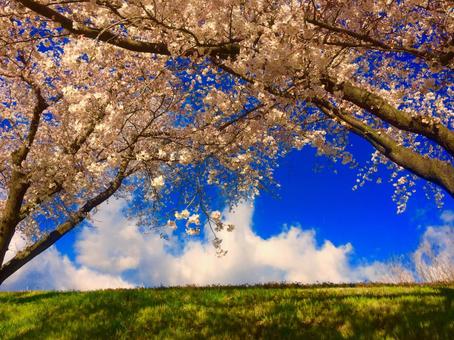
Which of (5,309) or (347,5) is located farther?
(5,309)

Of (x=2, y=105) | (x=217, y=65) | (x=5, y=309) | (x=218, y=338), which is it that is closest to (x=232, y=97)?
(x=217, y=65)

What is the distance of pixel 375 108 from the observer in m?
6.45

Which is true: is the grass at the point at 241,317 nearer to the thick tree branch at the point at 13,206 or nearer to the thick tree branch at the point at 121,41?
the thick tree branch at the point at 13,206

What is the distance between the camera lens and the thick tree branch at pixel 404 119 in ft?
20.9

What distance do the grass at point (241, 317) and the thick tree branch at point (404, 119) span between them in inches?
114

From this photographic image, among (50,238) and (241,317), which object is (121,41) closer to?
(241,317)

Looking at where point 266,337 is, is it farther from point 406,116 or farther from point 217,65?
point 217,65

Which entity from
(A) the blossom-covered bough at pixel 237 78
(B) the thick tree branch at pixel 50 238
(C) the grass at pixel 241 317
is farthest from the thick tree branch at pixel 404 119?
(B) the thick tree branch at pixel 50 238

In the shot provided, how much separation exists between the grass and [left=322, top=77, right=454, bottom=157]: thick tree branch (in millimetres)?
2905

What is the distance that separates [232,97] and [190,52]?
90.4 inches

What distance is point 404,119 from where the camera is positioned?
641 cm

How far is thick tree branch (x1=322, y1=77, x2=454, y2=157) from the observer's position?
6.36 meters

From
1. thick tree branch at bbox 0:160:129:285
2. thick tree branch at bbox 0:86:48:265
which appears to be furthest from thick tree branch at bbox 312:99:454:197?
thick tree branch at bbox 0:86:48:265

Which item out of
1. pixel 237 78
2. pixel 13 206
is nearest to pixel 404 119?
pixel 237 78
